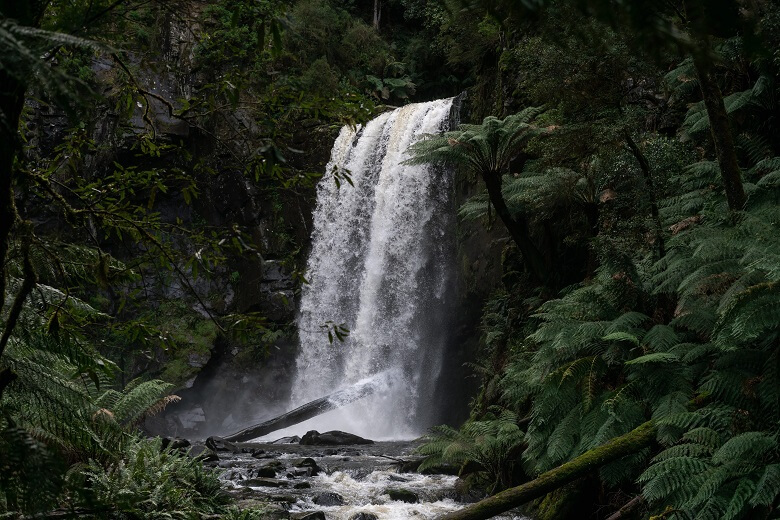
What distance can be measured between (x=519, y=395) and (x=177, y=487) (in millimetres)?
3546

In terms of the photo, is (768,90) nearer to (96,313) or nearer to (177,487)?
(96,313)

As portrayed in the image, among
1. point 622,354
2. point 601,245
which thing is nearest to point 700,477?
point 622,354

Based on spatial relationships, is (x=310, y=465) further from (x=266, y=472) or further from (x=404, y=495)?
(x=404, y=495)

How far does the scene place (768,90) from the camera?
20.8 ft

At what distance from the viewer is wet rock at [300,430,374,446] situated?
43.0ft

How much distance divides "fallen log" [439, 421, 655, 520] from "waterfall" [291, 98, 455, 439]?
9606mm

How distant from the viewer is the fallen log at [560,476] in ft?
13.4

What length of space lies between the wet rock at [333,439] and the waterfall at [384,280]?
177 cm

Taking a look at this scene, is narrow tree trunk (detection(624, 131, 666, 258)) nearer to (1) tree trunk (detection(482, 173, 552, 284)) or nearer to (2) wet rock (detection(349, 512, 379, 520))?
(1) tree trunk (detection(482, 173, 552, 284))

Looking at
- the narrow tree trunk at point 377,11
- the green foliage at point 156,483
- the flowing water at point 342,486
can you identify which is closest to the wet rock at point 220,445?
the flowing water at point 342,486

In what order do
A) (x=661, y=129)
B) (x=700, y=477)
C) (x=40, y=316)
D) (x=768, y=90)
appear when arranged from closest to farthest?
(x=40, y=316) < (x=700, y=477) < (x=768, y=90) < (x=661, y=129)

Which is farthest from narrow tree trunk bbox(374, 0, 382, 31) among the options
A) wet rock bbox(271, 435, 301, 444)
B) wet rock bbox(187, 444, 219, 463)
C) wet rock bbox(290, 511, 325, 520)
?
wet rock bbox(290, 511, 325, 520)

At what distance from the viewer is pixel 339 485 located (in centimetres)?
895

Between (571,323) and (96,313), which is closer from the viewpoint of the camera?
(96,313)
